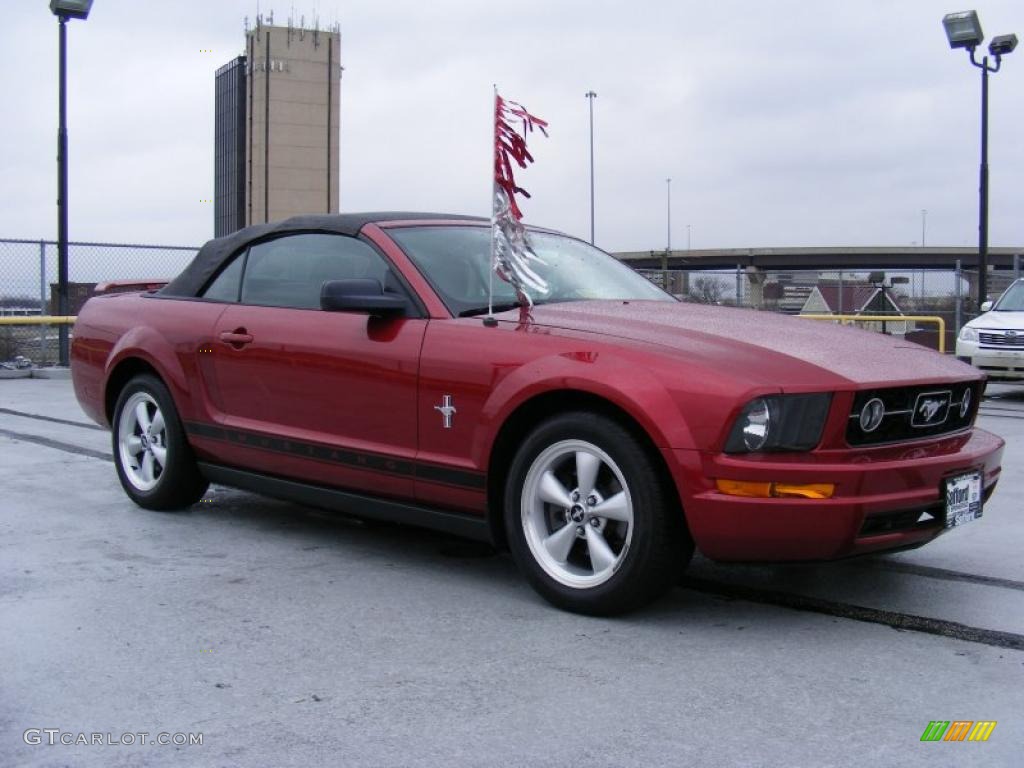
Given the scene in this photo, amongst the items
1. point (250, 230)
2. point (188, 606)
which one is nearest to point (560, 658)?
point (188, 606)

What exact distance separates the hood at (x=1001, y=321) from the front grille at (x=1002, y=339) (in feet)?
0.19

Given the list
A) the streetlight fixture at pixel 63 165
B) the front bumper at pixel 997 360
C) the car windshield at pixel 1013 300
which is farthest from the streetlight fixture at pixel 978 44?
the streetlight fixture at pixel 63 165

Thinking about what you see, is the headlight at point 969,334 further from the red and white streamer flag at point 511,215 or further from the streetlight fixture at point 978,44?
the red and white streamer flag at point 511,215

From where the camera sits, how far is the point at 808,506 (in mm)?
3506

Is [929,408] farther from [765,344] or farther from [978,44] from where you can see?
[978,44]

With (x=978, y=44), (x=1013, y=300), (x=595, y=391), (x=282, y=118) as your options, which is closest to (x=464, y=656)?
(x=595, y=391)

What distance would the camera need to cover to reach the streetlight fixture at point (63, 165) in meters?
16.4

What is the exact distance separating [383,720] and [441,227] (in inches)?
103

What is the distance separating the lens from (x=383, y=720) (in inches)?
118

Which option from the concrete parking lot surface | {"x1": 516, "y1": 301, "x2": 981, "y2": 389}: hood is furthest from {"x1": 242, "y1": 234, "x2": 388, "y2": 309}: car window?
the concrete parking lot surface

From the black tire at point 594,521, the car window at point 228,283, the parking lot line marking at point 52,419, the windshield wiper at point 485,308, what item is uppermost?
the car window at point 228,283

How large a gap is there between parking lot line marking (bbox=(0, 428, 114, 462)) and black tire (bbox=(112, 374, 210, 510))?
5.45ft

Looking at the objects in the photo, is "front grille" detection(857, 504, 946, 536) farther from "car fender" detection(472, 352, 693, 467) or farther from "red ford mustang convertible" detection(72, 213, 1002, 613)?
"car fender" detection(472, 352, 693, 467)

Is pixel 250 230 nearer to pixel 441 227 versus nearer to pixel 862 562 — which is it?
pixel 441 227
